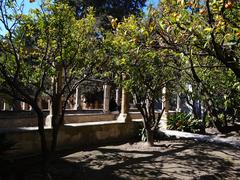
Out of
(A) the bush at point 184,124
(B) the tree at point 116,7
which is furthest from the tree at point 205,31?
(B) the tree at point 116,7

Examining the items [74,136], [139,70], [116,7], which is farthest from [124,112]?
[116,7]

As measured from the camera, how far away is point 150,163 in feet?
29.2

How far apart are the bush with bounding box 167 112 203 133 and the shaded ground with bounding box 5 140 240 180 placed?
10.1 ft

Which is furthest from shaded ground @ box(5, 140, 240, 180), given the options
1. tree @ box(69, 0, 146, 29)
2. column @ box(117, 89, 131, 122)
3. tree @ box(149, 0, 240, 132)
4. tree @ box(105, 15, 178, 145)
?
tree @ box(69, 0, 146, 29)

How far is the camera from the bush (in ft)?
48.0

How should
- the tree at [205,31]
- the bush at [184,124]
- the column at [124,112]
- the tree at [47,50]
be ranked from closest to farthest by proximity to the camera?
1. the tree at [205,31]
2. the tree at [47,50]
3. the column at [124,112]
4. the bush at [184,124]

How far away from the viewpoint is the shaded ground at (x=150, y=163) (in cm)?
770

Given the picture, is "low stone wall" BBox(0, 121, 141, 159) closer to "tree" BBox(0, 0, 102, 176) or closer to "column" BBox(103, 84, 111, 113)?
"tree" BBox(0, 0, 102, 176)

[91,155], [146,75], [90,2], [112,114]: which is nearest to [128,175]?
[91,155]

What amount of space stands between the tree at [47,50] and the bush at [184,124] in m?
7.33

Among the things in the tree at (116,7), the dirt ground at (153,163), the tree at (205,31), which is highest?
the tree at (116,7)

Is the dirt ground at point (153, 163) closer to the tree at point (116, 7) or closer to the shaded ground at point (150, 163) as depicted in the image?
the shaded ground at point (150, 163)

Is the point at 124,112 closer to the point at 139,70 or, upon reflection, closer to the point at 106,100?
the point at 139,70

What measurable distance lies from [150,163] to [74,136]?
3043mm
